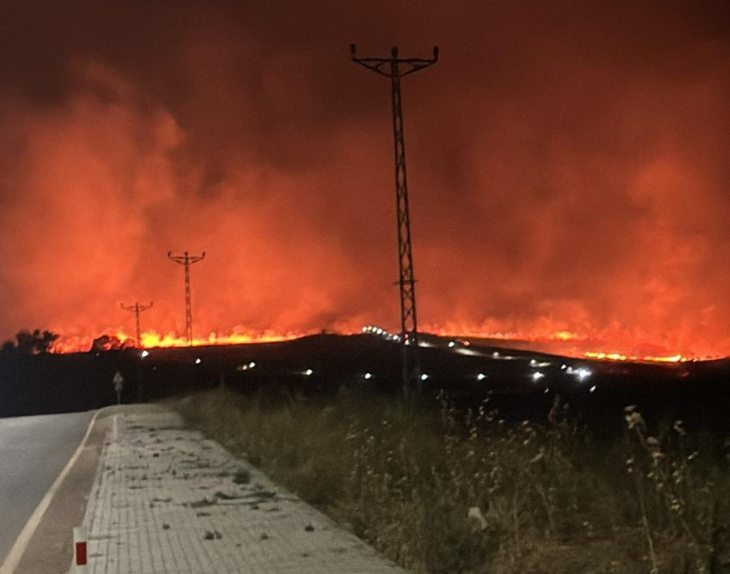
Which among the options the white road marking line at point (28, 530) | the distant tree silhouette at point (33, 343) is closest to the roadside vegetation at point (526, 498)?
the white road marking line at point (28, 530)

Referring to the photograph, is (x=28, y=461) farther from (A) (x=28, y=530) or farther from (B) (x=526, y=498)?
(B) (x=526, y=498)

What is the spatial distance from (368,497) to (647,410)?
18836mm

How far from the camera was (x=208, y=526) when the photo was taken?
11.5 metres

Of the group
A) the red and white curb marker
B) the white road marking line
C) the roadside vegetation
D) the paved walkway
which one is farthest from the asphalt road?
the roadside vegetation

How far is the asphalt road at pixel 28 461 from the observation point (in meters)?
13.4

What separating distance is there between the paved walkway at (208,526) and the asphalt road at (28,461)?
901mm

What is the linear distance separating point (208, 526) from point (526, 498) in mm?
3823

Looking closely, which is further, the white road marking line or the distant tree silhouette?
the distant tree silhouette

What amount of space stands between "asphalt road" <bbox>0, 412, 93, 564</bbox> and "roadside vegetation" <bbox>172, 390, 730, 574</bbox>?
3702 mm

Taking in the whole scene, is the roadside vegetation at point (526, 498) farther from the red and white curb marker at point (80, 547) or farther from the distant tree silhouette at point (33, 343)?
the distant tree silhouette at point (33, 343)

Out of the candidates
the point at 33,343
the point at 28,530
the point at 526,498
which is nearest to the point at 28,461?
the point at 28,530

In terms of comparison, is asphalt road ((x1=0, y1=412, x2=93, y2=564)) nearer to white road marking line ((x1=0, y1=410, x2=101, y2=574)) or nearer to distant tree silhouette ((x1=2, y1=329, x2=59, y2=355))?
white road marking line ((x1=0, y1=410, x2=101, y2=574))

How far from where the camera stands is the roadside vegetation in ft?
26.0

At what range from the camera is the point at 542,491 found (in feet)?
31.8
